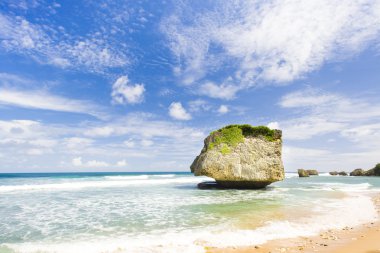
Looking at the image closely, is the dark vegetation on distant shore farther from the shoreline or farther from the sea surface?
the shoreline

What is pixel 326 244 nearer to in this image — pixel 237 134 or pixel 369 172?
pixel 237 134

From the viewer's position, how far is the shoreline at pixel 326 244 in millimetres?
6410

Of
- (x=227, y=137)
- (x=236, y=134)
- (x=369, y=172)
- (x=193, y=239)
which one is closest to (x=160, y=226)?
(x=193, y=239)

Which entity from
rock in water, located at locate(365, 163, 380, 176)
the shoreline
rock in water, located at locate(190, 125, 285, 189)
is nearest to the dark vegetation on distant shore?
rock in water, located at locate(190, 125, 285, 189)

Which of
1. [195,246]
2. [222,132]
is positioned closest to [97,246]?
[195,246]

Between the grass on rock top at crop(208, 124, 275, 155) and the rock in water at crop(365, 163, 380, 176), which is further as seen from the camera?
the rock in water at crop(365, 163, 380, 176)

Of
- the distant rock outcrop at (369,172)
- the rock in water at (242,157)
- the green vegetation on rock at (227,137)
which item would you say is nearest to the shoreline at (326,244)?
the rock in water at (242,157)

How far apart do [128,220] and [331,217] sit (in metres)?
7.68

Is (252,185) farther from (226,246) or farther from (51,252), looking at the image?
(51,252)

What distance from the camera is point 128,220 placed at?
9984 millimetres

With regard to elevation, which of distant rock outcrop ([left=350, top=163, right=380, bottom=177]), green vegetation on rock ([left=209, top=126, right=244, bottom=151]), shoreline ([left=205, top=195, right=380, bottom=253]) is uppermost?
green vegetation on rock ([left=209, top=126, right=244, bottom=151])

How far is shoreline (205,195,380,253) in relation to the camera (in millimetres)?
6410

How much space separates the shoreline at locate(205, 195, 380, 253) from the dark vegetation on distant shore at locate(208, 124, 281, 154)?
46.8ft

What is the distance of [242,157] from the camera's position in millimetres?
21406
